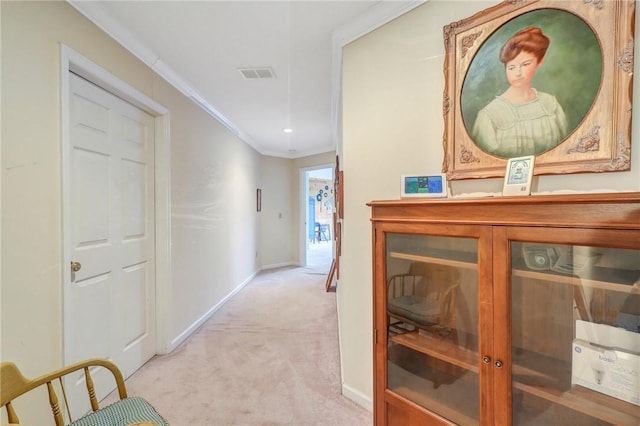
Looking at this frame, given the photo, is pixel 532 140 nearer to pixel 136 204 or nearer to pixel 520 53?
pixel 520 53

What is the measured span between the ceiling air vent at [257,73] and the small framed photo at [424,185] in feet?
5.61

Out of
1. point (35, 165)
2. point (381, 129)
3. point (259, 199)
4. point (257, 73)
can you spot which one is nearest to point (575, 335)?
point (381, 129)

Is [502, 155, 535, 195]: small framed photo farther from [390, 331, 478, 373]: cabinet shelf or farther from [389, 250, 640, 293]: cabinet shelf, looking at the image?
[390, 331, 478, 373]: cabinet shelf

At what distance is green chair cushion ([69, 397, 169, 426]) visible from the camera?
1.11 meters

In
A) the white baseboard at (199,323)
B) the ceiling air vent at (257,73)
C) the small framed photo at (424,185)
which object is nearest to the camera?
the small framed photo at (424,185)

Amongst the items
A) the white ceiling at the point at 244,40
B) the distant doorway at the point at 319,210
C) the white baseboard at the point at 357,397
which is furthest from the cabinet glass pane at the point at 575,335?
the distant doorway at the point at 319,210

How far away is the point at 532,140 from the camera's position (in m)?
1.16

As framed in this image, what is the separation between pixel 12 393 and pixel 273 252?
5114 millimetres

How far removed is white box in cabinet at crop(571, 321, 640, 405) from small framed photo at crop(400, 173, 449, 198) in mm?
710

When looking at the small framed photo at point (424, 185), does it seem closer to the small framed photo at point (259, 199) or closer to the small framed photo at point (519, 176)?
the small framed photo at point (519, 176)

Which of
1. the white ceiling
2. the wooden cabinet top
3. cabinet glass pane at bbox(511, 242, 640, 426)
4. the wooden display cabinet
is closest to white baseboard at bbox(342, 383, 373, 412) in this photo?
the wooden display cabinet

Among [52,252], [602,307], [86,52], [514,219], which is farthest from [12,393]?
[602,307]

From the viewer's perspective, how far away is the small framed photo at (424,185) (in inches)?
54.5

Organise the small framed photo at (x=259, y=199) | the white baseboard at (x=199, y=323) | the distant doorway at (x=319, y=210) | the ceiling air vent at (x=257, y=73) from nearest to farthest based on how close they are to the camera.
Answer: the ceiling air vent at (x=257, y=73) < the white baseboard at (x=199, y=323) < the small framed photo at (x=259, y=199) < the distant doorway at (x=319, y=210)
